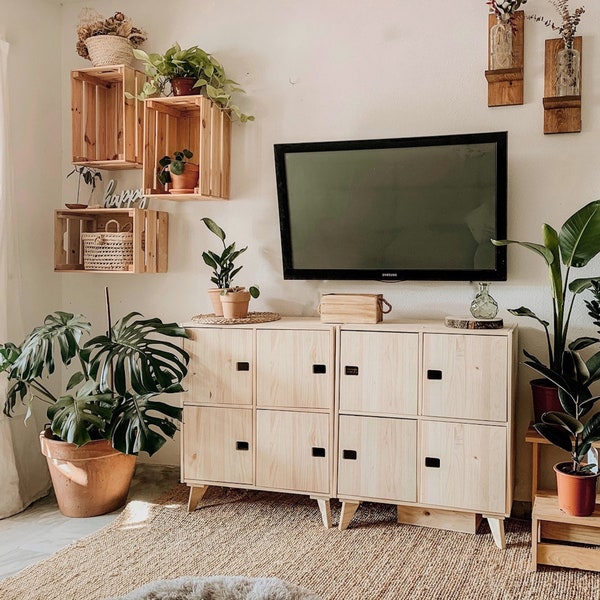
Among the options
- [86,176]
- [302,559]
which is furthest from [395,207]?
[86,176]

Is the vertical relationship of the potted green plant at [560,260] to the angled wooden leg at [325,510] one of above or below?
above

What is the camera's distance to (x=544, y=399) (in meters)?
2.90

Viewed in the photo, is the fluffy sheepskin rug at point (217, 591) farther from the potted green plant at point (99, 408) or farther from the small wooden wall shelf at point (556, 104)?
the small wooden wall shelf at point (556, 104)

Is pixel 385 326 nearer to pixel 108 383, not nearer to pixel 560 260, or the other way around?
pixel 560 260

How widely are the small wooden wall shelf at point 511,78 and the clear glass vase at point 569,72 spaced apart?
18 centimetres

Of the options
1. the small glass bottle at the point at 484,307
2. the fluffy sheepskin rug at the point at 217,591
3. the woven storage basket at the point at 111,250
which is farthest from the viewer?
the woven storage basket at the point at 111,250

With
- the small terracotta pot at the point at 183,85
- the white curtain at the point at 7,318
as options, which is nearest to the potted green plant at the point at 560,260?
the small terracotta pot at the point at 183,85

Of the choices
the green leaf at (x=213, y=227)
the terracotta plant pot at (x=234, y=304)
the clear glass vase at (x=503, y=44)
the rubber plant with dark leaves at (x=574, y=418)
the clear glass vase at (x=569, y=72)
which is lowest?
the rubber plant with dark leaves at (x=574, y=418)

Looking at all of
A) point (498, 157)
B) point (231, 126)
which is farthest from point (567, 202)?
point (231, 126)

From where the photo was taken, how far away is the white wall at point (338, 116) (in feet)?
10.1

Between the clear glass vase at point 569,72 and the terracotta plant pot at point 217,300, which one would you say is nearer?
the clear glass vase at point 569,72

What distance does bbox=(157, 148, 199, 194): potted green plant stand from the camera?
3.33 metres

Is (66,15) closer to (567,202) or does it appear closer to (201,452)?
(201,452)

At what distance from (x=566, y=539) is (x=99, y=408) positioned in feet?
6.21
